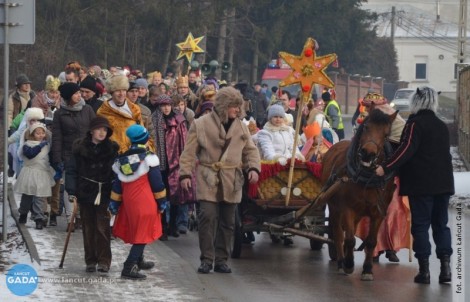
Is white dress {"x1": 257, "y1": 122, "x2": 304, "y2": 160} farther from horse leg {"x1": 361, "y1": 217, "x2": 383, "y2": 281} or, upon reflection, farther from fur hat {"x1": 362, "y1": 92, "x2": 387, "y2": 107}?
horse leg {"x1": 361, "y1": 217, "x2": 383, "y2": 281}

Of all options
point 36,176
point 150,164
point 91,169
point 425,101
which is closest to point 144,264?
point 91,169

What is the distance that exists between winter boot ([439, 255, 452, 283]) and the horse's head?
1148 mm

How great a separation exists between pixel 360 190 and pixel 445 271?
1.14m

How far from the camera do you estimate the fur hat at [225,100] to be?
533 inches

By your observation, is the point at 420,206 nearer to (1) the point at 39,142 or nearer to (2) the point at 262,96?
(1) the point at 39,142

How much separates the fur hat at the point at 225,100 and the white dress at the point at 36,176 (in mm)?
3208

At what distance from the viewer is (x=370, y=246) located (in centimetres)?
1338

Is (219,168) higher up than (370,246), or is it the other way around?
(219,168)

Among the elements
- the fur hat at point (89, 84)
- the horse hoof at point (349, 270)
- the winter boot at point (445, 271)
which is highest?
the fur hat at point (89, 84)

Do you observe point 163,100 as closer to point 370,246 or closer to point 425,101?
point 370,246

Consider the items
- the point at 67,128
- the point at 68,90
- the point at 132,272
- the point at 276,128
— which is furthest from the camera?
the point at 276,128

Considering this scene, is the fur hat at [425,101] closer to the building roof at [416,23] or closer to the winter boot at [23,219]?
the winter boot at [23,219]

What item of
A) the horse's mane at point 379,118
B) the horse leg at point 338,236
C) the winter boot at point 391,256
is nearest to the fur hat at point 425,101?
the horse's mane at point 379,118

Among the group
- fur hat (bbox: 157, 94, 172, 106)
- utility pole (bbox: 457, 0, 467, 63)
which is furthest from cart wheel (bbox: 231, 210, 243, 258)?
utility pole (bbox: 457, 0, 467, 63)
